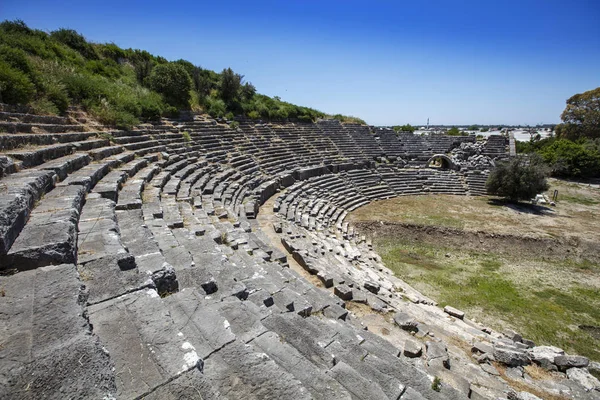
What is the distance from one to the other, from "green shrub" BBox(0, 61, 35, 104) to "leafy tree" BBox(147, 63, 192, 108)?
10422mm

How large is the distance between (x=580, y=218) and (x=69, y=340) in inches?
950

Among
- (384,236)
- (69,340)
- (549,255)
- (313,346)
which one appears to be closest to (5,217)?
(69,340)

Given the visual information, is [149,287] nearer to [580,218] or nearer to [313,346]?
[313,346]

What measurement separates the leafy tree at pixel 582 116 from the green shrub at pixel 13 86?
178ft

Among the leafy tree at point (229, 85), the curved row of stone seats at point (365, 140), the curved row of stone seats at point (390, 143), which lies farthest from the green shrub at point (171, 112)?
the curved row of stone seats at point (390, 143)

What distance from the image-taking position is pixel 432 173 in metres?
25.2

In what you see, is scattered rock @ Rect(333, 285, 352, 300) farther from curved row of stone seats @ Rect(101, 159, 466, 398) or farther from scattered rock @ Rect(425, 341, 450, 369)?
scattered rock @ Rect(425, 341, 450, 369)

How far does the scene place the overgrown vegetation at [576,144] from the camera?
28594mm

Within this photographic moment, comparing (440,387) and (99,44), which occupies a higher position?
(99,44)

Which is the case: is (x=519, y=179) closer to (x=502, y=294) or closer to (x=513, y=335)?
(x=502, y=294)

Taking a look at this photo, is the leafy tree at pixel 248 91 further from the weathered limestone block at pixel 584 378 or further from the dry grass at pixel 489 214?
the weathered limestone block at pixel 584 378

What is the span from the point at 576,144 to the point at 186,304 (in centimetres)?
4170

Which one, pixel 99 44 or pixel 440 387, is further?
pixel 99 44

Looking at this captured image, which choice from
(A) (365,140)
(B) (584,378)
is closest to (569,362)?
(B) (584,378)
